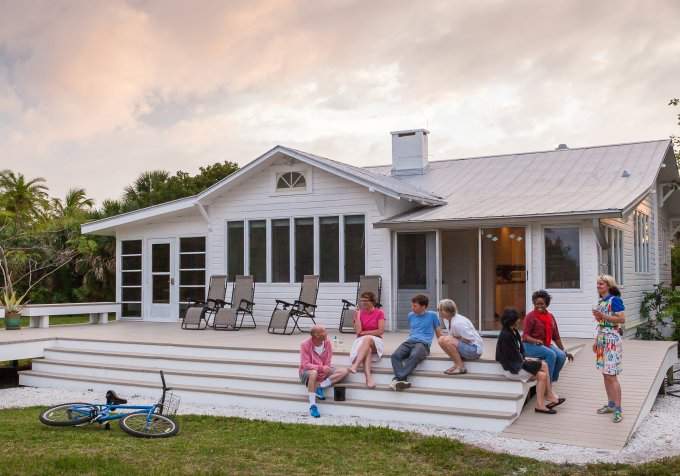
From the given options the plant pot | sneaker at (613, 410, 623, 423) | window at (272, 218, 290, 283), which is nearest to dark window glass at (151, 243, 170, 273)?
window at (272, 218, 290, 283)

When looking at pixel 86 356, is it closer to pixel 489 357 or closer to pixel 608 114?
pixel 489 357

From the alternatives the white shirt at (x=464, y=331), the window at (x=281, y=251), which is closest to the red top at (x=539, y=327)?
the white shirt at (x=464, y=331)

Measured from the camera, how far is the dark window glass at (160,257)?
49.2ft

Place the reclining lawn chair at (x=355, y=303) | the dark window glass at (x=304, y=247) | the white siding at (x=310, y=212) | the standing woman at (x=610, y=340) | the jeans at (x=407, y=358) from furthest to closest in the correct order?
the dark window glass at (x=304, y=247)
the white siding at (x=310, y=212)
the reclining lawn chair at (x=355, y=303)
the jeans at (x=407, y=358)
the standing woman at (x=610, y=340)

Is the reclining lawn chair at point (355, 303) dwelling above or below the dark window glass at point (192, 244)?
below

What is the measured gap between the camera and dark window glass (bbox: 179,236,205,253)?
1452 centimetres

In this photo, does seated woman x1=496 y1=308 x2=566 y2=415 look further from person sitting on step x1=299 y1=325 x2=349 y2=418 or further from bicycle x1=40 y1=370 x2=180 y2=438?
bicycle x1=40 y1=370 x2=180 y2=438

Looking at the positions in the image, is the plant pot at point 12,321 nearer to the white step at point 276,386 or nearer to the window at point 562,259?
the white step at point 276,386

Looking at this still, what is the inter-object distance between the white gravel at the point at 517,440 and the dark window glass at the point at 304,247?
15.2 ft

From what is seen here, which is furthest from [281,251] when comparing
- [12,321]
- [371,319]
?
[371,319]

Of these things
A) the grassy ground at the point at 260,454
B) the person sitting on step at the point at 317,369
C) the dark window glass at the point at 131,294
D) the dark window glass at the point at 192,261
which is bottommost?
the grassy ground at the point at 260,454

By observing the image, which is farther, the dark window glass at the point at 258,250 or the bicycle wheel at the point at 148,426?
the dark window glass at the point at 258,250

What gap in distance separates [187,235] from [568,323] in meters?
7.77

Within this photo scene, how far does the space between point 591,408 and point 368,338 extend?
2468mm
